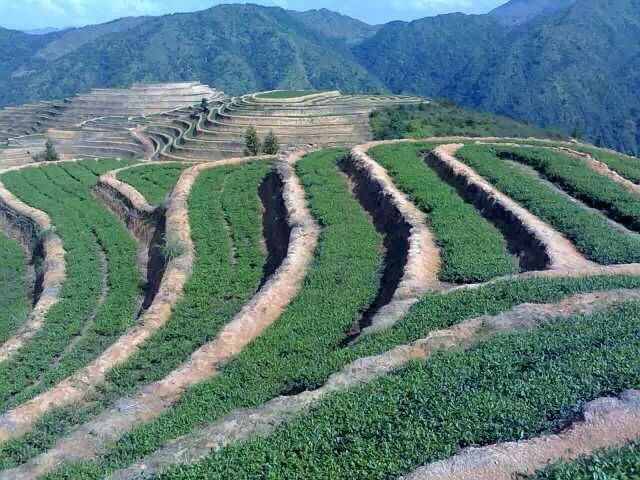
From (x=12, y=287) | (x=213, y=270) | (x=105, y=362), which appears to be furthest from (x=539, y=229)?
(x=12, y=287)

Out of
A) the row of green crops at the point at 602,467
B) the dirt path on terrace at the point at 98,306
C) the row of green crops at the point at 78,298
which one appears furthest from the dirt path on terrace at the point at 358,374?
the dirt path on terrace at the point at 98,306

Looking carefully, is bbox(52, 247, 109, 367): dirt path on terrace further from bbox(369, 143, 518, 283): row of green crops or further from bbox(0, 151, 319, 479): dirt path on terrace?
bbox(369, 143, 518, 283): row of green crops

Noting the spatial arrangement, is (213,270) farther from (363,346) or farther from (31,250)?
(31,250)

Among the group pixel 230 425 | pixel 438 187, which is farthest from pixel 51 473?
pixel 438 187

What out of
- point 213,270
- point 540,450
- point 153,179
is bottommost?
point 213,270

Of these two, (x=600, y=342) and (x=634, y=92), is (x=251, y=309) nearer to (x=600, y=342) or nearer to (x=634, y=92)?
(x=600, y=342)

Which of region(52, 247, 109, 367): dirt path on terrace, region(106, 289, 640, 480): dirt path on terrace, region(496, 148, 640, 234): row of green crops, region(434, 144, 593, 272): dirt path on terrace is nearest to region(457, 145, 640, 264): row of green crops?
region(434, 144, 593, 272): dirt path on terrace

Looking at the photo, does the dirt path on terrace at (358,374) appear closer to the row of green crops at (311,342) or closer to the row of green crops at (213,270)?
the row of green crops at (311,342)
